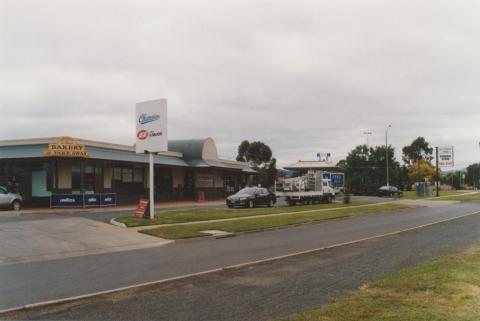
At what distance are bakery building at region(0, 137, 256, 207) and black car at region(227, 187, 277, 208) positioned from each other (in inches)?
324

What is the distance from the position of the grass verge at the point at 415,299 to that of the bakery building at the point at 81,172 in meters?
25.9

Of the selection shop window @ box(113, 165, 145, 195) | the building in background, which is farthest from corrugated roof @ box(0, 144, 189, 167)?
the building in background

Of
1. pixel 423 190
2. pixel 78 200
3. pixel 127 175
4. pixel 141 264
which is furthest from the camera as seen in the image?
pixel 423 190

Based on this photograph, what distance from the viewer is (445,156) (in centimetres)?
6256

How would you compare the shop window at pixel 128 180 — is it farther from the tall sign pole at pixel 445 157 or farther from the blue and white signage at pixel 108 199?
the tall sign pole at pixel 445 157

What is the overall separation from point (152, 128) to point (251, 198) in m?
12.3

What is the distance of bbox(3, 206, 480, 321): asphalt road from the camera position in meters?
7.41

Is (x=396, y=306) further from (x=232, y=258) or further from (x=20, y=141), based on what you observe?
(x=20, y=141)

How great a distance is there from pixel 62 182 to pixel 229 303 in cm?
2751

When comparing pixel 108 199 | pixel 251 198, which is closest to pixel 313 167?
pixel 251 198

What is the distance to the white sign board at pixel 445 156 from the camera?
62031 mm

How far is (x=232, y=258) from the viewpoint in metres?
13.4

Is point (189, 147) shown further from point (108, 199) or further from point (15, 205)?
point (15, 205)

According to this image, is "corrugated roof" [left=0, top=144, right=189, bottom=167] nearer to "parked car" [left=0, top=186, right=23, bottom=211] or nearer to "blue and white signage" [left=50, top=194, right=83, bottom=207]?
"blue and white signage" [left=50, top=194, right=83, bottom=207]
